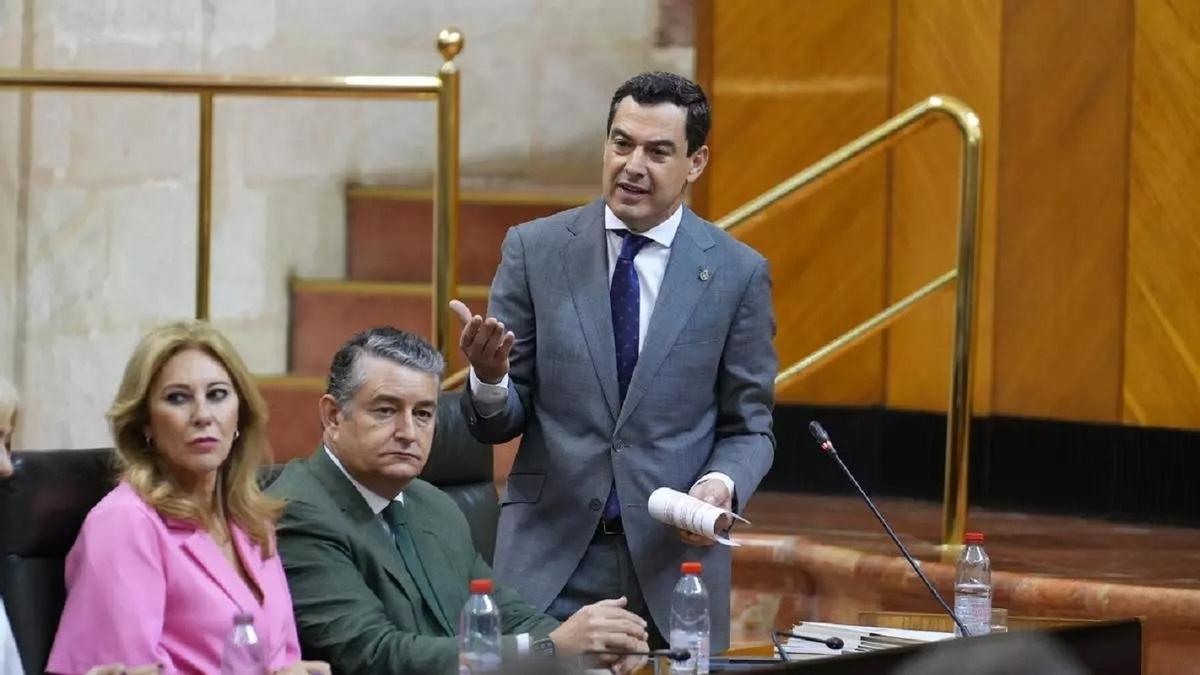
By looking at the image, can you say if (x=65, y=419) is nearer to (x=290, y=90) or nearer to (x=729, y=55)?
(x=290, y=90)

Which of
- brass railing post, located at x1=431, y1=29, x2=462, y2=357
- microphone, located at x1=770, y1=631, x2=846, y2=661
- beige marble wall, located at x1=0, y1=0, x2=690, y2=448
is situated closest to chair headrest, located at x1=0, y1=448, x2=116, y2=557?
microphone, located at x1=770, y1=631, x2=846, y2=661

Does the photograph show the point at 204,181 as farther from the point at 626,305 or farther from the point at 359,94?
the point at 626,305

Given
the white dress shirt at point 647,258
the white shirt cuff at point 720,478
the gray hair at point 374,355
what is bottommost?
the white shirt cuff at point 720,478

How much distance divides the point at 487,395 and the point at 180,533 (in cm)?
50

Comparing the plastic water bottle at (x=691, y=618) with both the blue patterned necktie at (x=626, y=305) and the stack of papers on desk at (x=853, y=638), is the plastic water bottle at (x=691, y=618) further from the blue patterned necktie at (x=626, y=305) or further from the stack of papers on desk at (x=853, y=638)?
the blue patterned necktie at (x=626, y=305)

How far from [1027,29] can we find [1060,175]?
0.42 meters

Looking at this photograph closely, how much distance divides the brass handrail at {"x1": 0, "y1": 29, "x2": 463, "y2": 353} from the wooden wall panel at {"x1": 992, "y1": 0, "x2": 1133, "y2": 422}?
6.25 feet

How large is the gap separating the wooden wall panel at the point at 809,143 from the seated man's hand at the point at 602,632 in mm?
3243

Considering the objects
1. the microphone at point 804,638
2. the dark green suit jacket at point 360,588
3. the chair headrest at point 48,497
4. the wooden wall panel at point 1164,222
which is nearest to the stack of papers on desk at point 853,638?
the microphone at point 804,638

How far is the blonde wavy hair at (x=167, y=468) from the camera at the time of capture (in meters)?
3.07

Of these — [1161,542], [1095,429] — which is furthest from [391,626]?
[1095,429]

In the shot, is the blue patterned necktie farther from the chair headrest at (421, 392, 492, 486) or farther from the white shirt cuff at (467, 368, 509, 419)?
the chair headrest at (421, 392, 492, 486)

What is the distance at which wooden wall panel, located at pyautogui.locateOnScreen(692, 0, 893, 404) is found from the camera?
6176 mm

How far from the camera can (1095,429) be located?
230 inches
